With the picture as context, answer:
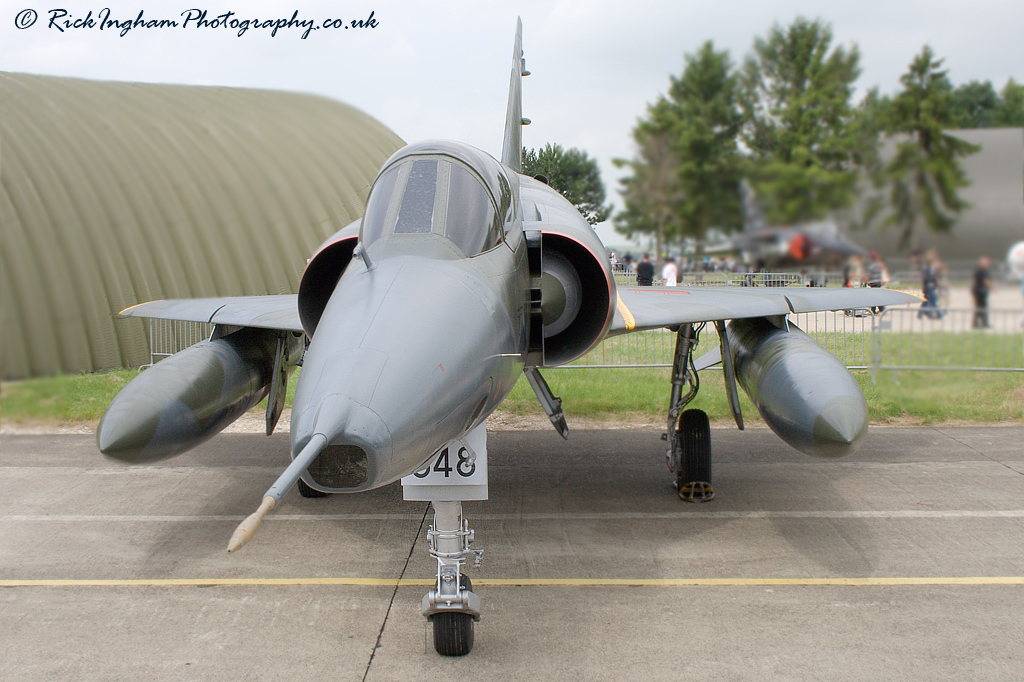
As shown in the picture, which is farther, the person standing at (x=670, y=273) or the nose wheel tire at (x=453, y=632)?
the person standing at (x=670, y=273)

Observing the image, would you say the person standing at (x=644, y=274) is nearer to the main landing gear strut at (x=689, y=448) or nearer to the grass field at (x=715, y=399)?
the main landing gear strut at (x=689, y=448)

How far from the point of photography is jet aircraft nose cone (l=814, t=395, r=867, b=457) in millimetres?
4352

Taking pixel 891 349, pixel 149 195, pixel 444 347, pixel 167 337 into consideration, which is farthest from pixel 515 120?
pixel 149 195

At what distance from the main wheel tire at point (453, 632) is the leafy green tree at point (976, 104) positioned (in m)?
3.72

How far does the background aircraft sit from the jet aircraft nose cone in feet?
2.94

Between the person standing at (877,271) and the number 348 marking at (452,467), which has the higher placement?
the person standing at (877,271)

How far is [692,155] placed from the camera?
15.9 feet

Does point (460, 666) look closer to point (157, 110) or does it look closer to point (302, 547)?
point (302, 547)

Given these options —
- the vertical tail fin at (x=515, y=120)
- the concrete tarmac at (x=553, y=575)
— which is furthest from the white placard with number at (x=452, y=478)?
the vertical tail fin at (x=515, y=120)

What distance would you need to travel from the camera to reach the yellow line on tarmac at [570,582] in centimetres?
473

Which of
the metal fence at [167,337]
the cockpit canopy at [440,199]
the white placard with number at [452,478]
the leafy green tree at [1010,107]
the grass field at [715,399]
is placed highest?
the leafy green tree at [1010,107]

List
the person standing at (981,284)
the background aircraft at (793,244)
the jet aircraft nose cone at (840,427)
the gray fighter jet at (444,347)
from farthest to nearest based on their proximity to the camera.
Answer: the jet aircraft nose cone at (840,427) → the background aircraft at (793,244) → the person standing at (981,284) → the gray fighter jet at (444,347)

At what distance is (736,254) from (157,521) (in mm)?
4897

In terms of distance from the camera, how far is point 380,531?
5812 mm
